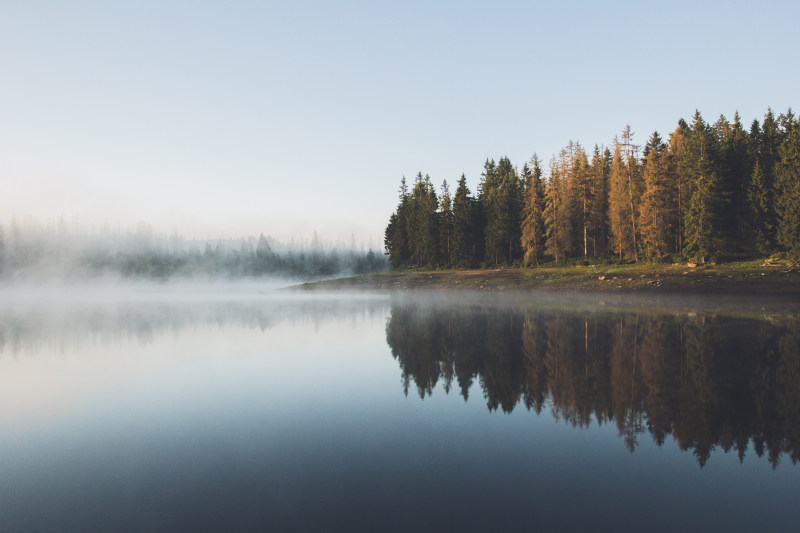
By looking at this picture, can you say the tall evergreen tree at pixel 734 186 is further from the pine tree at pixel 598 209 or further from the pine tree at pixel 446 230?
the pine tree at pixel 446 230

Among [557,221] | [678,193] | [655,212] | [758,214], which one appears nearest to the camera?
[758,214]

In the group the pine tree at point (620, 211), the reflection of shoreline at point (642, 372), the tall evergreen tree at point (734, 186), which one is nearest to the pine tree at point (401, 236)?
the pine tree at point (620, 211)

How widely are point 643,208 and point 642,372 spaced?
148 ft

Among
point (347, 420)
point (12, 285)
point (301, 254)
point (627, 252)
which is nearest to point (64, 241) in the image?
point (12, 285)

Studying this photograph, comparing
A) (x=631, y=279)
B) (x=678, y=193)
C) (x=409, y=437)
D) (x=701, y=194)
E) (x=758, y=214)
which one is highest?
(x=678, y=193)

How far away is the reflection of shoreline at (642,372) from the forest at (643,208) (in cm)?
2786

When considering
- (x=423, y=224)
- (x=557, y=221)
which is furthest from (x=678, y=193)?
(x=423, y=224)

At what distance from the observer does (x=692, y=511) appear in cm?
517

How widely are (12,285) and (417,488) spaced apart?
158958 millimetres

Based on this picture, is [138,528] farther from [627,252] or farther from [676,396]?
[627,252]

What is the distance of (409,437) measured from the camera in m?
7.77

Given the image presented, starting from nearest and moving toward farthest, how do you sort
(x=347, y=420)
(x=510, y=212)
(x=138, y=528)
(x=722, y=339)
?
(x=138, y=528), (x=347, y=420), (x=722, y=339), (x=510, y=212)

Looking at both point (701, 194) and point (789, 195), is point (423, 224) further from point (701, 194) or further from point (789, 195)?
point (789, 195)

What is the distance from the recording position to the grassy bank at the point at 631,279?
35.2 m
